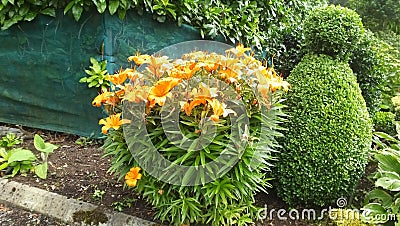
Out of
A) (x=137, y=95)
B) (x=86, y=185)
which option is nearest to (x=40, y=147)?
(x=86, y=185)

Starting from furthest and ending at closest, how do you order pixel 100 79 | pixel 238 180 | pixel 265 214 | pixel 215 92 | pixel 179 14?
pixel 179 14, pixel 100 79, pixel 265 214, pixel 238 180, pixel 215 92

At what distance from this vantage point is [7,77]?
3670 mm

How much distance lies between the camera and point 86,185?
287 centimetres

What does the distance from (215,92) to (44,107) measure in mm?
2269

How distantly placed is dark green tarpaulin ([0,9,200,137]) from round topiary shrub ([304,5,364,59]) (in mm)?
1170

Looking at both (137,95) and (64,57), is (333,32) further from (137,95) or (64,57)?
(64,57)

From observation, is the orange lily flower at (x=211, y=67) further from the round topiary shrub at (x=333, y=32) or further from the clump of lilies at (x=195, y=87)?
the round topiary shrub at (x=333, y=32)

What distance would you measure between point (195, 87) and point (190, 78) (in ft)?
0.18

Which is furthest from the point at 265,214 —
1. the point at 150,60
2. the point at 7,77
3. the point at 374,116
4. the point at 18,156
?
the point at 7,77

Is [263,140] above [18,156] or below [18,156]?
above

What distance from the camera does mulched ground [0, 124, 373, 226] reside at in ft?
8.47

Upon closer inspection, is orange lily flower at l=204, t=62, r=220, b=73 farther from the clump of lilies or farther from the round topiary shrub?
the round topiary shrub

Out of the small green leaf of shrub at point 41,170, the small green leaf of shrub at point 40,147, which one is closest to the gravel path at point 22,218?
the small green leaf of shrub at point 41,170

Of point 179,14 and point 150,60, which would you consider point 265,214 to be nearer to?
point 150,60
